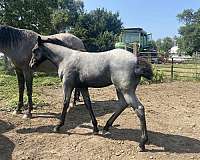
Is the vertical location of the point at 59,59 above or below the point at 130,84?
above

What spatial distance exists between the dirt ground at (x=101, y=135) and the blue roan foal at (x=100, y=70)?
0.98ft

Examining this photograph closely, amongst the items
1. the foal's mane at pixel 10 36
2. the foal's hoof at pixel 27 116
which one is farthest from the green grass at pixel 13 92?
the foal's mane at pixel 10 36

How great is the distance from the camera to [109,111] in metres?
7.87

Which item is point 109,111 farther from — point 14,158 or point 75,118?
point 14,158

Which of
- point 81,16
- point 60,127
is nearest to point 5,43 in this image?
point 60,127

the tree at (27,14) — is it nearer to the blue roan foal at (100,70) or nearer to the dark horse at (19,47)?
the dark horse at (19,47)

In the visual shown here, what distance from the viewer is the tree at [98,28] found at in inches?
1564

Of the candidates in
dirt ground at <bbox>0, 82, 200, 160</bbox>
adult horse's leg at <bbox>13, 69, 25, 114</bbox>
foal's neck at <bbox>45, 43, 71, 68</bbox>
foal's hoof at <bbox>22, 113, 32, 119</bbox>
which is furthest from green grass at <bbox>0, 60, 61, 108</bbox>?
foal's neck at <bbox>45, 43, 71, 68</bbox>

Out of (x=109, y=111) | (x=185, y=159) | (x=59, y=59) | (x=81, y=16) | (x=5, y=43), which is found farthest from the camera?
(x=81, y=16)

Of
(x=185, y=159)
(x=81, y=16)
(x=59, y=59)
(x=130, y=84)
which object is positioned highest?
(x=81, y=16)

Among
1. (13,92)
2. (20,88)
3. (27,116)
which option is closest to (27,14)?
(13,92)

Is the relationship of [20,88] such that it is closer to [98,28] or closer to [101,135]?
[101,135]

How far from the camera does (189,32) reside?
69875 millimetres

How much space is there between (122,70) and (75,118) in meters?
2.31
